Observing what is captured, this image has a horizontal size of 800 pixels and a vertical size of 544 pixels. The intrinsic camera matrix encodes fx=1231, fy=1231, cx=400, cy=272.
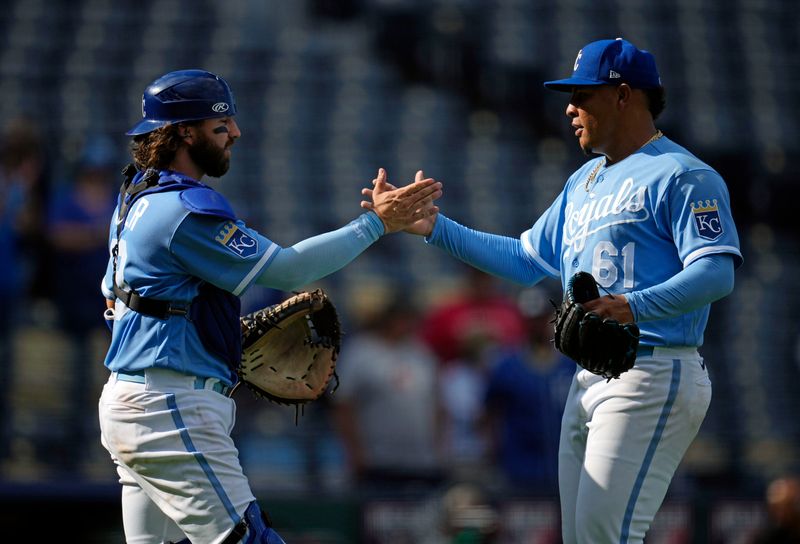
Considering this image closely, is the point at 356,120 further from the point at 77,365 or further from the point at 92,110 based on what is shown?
the point at 77,365

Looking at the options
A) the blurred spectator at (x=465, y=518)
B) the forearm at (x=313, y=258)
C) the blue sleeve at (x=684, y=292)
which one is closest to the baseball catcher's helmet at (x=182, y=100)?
the forearm at (x=313, y=258)

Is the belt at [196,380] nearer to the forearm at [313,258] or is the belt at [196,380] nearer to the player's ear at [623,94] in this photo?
the forearm at [313,258]

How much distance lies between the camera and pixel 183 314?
4.05 metres

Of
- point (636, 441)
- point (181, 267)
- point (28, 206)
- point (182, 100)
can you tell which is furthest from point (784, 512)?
point (28, 206)

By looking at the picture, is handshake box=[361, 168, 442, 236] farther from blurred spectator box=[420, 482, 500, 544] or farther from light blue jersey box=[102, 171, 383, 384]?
blurred spectator box=[420, 482, 500, 544]

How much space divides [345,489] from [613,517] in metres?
4.37

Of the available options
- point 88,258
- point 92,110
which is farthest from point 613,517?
point 92,110

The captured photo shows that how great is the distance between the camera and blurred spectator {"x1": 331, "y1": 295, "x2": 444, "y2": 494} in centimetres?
841

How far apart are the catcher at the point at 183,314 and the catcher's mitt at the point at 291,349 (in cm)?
31

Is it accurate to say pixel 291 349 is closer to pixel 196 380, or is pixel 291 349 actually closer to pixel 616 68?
pixel 196 380

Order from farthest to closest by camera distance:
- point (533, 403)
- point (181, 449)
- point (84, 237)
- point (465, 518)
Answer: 1. point (84, 237)
2. point (533, 403)
3. point (465, 518)
4. point (181, 449)

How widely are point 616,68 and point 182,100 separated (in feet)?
4.94

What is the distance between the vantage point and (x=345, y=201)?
1211 cm

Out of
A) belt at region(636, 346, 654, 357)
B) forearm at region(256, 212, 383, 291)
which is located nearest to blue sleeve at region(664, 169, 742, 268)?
belt at region(636, 346, 654, 357)
